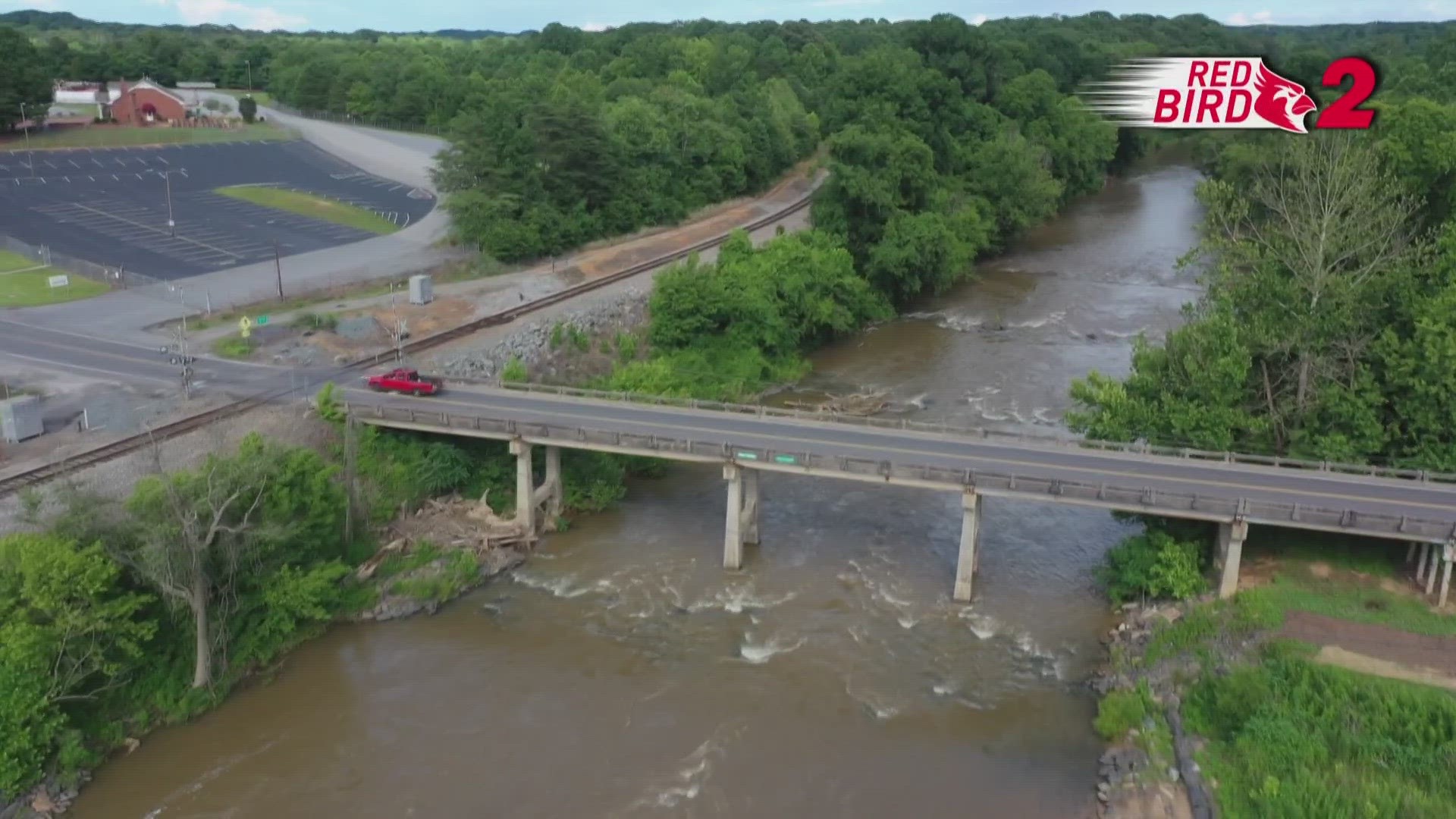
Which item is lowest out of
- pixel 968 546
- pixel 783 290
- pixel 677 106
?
pixel 968 546

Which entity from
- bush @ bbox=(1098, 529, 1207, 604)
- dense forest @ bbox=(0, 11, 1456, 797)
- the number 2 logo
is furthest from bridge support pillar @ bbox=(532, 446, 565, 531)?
the number 2 logo

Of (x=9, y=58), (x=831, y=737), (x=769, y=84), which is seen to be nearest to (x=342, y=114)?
(x=9, y=58)

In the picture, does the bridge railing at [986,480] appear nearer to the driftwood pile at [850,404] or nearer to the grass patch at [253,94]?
the driftwood pile at [850,404]

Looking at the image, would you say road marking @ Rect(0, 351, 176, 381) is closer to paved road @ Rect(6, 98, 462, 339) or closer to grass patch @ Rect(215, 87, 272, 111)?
paved road @ Rect(6, 98, 462, 339)

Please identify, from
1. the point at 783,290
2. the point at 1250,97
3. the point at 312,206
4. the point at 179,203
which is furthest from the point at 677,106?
the point at 1250,97

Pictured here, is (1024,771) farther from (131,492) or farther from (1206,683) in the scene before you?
(131,492)

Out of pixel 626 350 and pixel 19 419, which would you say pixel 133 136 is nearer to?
pixel 626 350
